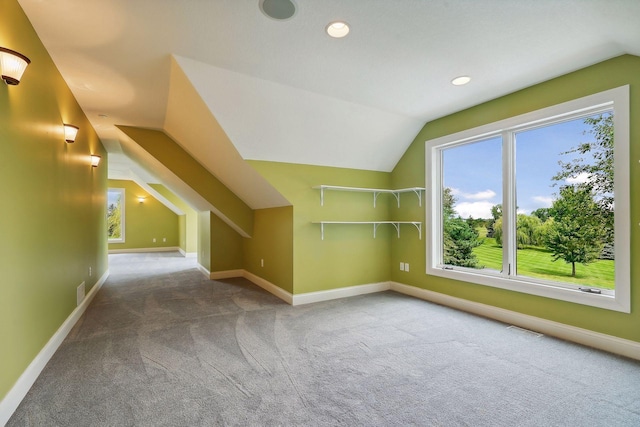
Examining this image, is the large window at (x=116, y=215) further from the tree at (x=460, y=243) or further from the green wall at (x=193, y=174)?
the tree at (x=460, y=243)

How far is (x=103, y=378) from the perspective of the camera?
2.13m

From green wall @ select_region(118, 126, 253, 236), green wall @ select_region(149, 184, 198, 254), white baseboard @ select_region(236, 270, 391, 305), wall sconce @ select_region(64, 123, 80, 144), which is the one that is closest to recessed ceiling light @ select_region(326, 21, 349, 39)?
wall sconce @ select_region(64, 123, 80, 144)

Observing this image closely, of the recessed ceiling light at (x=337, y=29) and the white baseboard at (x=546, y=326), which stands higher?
the recessed ceiling light at (x=337, y=29)

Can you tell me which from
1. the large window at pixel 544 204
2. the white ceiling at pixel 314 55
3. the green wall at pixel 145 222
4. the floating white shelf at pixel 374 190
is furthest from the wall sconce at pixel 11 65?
the green wall at pixel 145 222

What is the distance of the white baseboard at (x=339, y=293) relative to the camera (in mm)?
3868

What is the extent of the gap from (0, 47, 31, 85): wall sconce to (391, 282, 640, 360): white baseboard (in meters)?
4.29

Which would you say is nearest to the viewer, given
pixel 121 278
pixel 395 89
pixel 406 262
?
pixel 395 89

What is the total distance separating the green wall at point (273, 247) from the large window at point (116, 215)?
652cm

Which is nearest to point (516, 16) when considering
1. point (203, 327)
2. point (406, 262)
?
point (406, 262)

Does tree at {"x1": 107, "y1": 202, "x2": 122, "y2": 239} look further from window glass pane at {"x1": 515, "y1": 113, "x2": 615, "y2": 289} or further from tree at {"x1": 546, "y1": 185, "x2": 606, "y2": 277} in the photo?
tree at {"x1": 546, "y1": 185, "x2": 606, "y2": 277}

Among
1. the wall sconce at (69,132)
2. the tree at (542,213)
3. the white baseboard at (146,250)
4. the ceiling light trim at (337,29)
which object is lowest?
the white baseboard at (146,250)

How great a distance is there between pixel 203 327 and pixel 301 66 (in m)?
2.70

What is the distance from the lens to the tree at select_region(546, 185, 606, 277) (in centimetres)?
270

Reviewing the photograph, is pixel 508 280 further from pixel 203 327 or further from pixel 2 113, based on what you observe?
pixel 2 113
